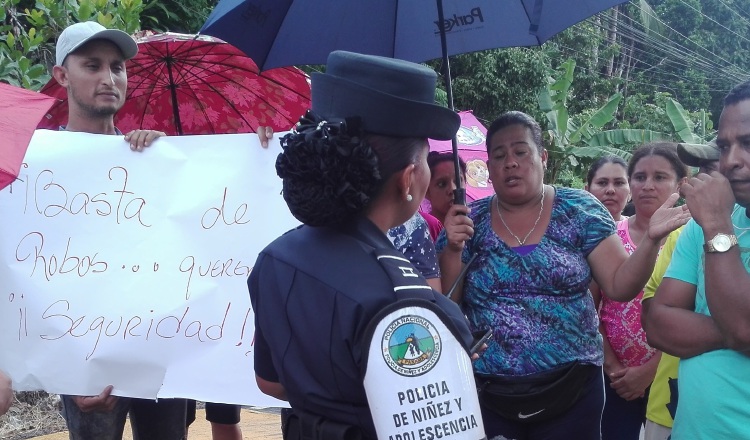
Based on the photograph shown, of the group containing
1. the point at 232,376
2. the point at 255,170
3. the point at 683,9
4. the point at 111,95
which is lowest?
the point at 232,376

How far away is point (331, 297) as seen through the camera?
1617mm

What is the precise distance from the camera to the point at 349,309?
1571 mm

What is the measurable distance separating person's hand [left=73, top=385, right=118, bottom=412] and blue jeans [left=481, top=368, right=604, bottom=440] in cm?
147

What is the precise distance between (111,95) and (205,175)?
0.52m

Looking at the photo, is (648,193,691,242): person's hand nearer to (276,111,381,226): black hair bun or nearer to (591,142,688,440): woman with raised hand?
(591,142,688,440): woman with raised hand

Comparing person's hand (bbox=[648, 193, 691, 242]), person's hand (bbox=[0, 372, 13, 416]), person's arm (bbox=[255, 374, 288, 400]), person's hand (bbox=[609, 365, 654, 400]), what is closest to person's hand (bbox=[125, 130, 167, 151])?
person's hand (bbox=[0, 372, 13, 416])

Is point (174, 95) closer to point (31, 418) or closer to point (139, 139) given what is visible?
point (139, 139)

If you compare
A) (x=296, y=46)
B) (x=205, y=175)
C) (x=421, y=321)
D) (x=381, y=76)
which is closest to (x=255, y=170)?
(x=205, y=175)

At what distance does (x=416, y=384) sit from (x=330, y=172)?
0.46 metres

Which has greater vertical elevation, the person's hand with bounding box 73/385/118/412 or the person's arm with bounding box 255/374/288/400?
the person's arm with bounding box 255/374/288/400

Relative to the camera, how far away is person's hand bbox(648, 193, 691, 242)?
9.09ft

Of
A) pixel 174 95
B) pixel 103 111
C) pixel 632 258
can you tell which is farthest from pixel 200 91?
pixel 632 258

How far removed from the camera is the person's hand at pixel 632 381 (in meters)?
3.77

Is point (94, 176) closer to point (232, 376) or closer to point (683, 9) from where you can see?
point (232, 376)
